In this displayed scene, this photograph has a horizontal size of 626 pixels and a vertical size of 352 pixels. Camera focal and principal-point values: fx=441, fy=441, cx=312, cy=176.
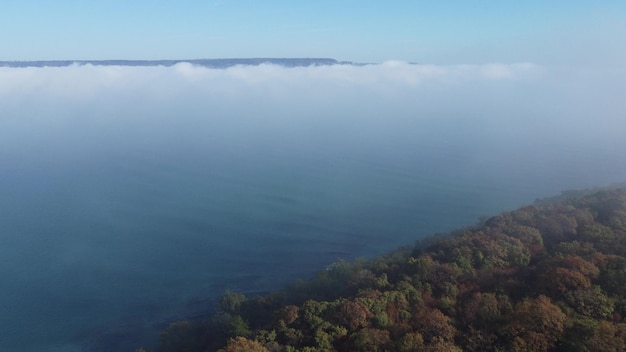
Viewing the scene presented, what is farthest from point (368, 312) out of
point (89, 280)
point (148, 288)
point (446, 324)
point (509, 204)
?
point (509, 204)

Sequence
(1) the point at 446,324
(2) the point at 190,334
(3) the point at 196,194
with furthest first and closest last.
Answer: (3) the point at 196,194
(2) the point at 190,334
(1) the point at 446,324

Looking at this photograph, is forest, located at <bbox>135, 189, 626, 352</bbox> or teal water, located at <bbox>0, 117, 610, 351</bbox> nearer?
forest, located at <bbox>135, 189, 626, 352</bbox>

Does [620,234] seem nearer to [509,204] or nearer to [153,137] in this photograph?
[509,204]

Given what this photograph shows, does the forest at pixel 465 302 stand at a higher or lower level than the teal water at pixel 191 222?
higher

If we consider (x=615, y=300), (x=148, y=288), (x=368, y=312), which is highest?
(x=615, y=300)

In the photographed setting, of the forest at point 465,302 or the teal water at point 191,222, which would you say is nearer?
the forest at point 465,302

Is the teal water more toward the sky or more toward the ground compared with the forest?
more toward the ground

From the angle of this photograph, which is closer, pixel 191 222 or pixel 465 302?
pixel 465 302

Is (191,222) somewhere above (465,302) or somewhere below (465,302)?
below
